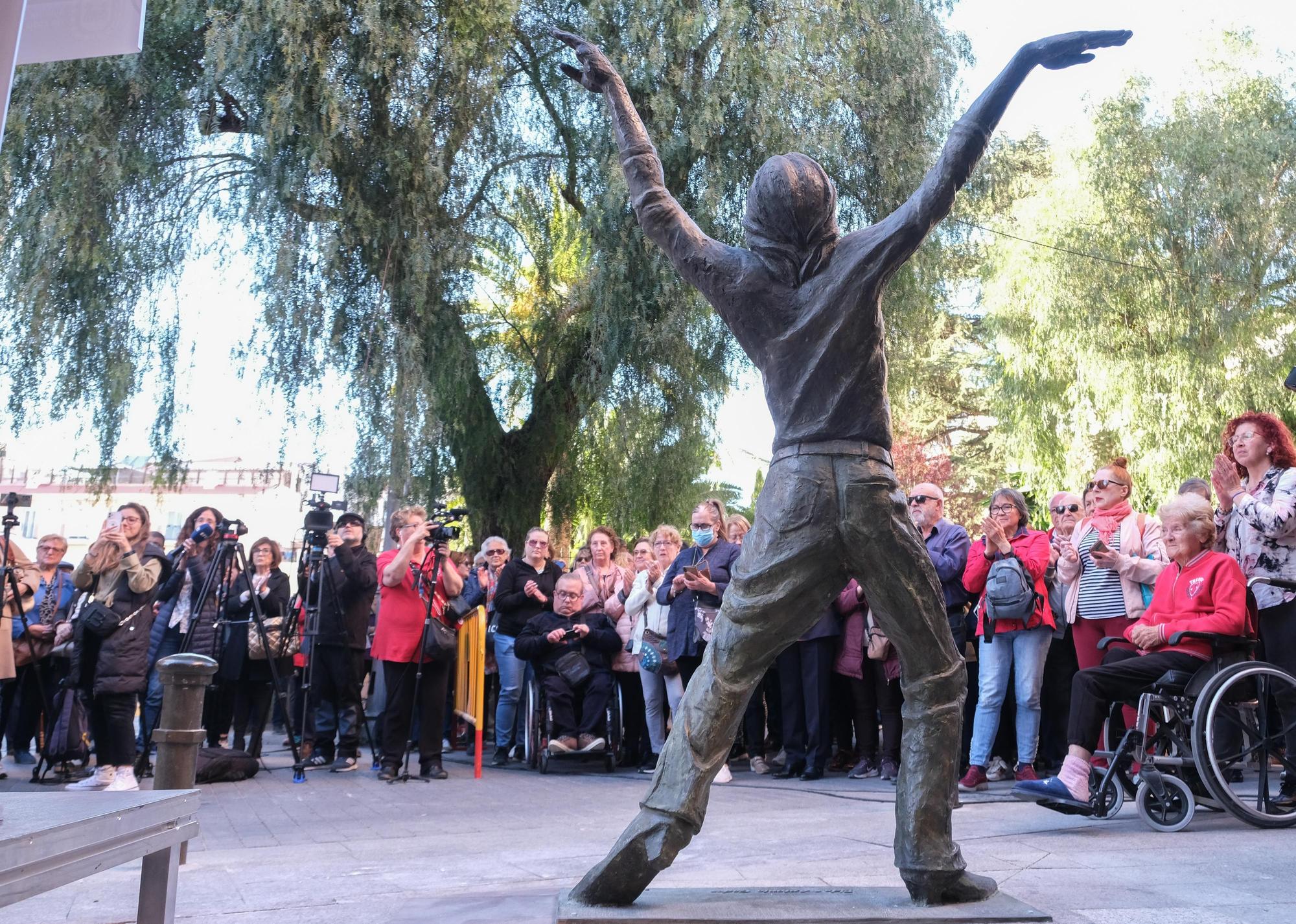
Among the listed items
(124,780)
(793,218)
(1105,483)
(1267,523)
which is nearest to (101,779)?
(124,780)

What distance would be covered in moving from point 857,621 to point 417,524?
3.42m

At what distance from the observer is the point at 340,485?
1335cm

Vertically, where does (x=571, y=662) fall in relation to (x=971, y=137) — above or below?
below

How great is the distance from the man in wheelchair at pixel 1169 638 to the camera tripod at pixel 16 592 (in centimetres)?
664

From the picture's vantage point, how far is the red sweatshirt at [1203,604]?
5.71 m

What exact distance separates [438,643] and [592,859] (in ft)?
12.7

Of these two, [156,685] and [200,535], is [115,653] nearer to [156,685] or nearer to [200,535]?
[200,535]

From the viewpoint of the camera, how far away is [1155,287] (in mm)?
19891

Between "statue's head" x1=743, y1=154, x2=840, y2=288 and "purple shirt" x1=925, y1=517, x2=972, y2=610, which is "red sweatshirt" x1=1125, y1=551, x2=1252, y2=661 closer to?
"purple shirt" x1=925, y1=517, x2=972, y2=610

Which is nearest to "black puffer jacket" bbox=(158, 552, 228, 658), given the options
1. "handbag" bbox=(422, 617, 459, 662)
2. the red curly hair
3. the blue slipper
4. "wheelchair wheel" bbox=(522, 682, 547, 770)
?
"handbag" bbox=(422, 617, 459, 662)

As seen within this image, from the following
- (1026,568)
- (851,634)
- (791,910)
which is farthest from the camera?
(851,634)

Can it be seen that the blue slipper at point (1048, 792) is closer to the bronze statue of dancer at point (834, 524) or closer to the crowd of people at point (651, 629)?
the crowd of people at point (651, 629)

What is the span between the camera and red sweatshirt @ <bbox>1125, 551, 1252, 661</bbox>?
18.7 ft

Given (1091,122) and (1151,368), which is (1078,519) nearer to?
(1151,368)
